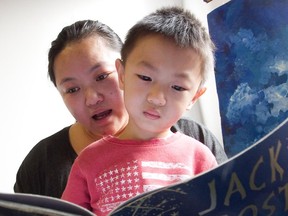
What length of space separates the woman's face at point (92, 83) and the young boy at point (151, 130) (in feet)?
0.64

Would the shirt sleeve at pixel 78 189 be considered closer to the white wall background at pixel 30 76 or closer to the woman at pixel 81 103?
the woman at pixel 81 103

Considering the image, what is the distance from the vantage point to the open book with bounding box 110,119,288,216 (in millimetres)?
458

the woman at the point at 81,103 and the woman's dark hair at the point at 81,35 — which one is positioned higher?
the woman's dark hair at the point at 81,35

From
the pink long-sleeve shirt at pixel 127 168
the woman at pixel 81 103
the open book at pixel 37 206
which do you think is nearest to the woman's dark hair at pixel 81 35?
the woman at pixel 81 103

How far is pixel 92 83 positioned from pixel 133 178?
36 centimetres

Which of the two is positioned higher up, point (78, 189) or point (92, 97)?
point (92, 97)

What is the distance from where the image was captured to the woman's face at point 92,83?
1.03 metres

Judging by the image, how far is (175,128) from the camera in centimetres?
111

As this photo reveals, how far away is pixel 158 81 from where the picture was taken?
773mm

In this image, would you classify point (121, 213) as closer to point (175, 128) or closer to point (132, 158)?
point (132, 158)

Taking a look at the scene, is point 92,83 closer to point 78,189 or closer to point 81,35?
point 81,35

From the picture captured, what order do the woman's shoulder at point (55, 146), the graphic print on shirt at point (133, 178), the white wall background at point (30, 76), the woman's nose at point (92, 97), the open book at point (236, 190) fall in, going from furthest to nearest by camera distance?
the white wall background at point (30, 76) → the woman's shoulder at point (55, 146) → the woman's nose at point (92, 97) → the graphic print on shirt at point (133, 178) → the open book at point (236, 190)

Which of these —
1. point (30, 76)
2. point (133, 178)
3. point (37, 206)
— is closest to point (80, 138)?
point (133, 178)

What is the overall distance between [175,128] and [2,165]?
1077 millimetres
